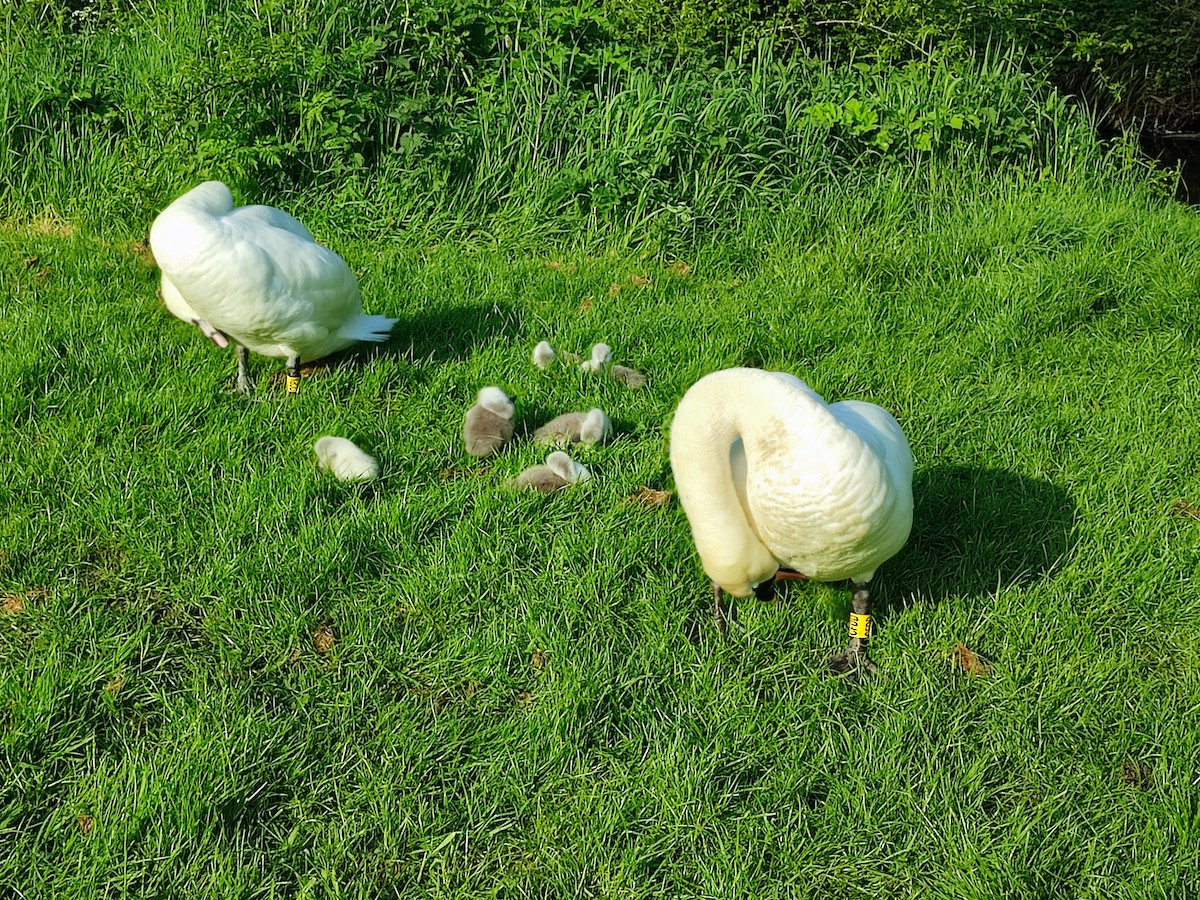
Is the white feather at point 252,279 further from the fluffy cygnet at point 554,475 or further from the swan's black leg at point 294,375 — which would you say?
the fluffy cygnet at point 554,475

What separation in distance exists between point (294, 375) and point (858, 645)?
109 inches

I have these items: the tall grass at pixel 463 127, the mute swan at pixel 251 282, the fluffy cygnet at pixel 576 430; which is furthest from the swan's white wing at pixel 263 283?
the tall grass at pixel 463 127

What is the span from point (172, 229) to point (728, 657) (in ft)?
9.16

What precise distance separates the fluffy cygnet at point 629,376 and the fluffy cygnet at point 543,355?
0.32 meters

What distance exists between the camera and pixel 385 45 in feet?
23.5

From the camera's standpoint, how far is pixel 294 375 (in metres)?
4.98

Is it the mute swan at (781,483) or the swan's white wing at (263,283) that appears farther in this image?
the swan's white wing at (263,283)

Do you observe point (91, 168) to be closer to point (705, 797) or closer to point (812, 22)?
point (812, 22)

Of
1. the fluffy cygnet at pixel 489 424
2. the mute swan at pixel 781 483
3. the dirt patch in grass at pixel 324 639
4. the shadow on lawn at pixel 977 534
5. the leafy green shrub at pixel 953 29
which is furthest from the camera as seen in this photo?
the leafy green shrub at pixel 953 29

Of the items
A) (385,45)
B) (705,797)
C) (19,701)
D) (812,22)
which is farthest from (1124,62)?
(19,701)

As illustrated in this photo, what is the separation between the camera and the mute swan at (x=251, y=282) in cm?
449

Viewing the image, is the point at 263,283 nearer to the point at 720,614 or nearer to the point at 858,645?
the point at 720,614

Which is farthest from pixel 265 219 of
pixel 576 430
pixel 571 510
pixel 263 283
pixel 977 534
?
pixel 977 534

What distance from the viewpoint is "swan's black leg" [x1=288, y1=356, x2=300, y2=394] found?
16.1ft
